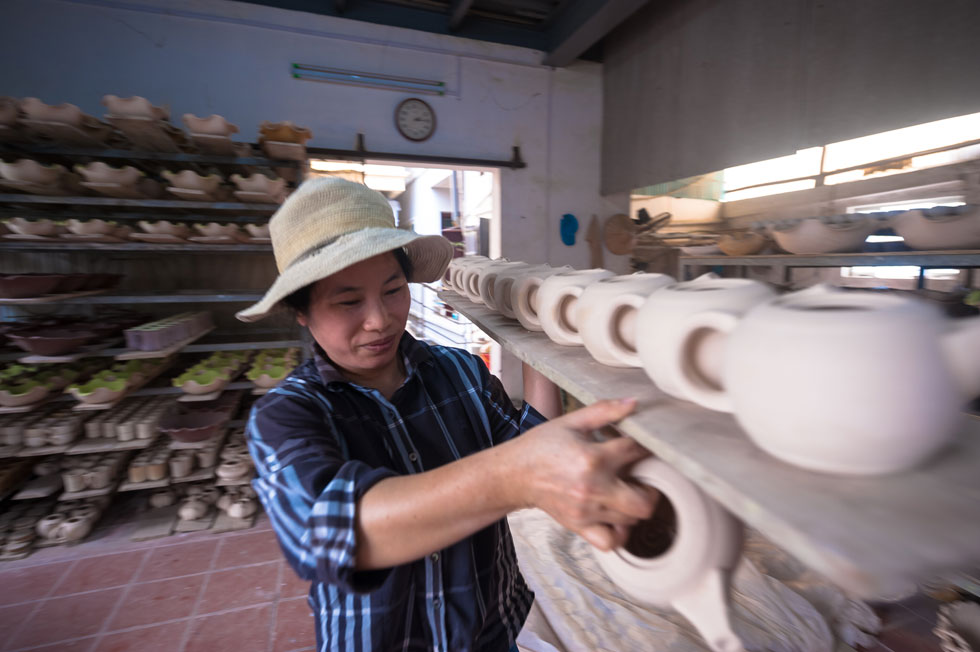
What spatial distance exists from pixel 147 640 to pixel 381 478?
243cm

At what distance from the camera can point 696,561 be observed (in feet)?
1.96

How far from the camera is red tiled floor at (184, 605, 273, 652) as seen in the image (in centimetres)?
213

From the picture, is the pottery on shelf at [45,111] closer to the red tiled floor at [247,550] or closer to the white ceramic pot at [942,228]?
the red tiled floor at [247,550]

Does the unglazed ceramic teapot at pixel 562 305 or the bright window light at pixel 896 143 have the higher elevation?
the bright window light at pixel 896 143

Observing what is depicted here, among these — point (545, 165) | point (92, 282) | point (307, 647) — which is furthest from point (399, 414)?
point (545, 165)

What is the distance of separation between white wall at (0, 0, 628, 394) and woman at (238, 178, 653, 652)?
333cm

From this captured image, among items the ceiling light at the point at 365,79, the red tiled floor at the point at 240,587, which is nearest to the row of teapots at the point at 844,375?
the red tiled floor at the point at 240,587

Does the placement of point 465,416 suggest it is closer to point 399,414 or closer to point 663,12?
Result: point 399,414

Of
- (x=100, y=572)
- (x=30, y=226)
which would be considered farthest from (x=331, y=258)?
(x=100, y=572)

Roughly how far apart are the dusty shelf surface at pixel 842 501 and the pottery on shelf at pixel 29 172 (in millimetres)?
3535

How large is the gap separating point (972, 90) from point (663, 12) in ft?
8.06

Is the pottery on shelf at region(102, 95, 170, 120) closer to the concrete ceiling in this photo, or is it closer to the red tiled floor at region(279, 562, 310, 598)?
the concrete ceiling

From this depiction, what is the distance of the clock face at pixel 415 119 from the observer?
4.13 m

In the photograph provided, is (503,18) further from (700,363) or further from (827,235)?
(700,363)
